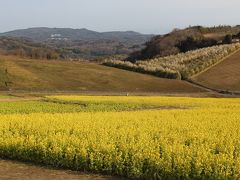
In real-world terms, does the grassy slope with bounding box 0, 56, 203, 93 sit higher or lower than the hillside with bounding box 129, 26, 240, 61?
lower

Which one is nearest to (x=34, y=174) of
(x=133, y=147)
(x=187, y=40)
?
(x=133, y=147)

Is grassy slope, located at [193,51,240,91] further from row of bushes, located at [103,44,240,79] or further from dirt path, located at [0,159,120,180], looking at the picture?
dirt path, located at [0,159,120,180]

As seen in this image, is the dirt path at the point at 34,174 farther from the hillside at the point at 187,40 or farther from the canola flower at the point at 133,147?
the hillside at the point at 187,40

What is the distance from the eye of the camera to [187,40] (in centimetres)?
14162

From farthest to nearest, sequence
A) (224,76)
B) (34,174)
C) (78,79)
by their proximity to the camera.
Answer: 1. (224,76)
2. (78,79)
3. (34,174)

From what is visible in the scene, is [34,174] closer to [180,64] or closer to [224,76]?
[224,76]

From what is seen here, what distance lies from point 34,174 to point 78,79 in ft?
196

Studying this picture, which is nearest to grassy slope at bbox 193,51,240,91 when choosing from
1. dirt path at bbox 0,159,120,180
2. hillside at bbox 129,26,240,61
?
hillside at bbox 129,26,240,61

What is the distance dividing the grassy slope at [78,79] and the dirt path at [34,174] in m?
51.0

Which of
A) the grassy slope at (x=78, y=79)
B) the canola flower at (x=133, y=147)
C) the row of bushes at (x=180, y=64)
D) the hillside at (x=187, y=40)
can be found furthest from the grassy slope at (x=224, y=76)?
the canola flower at (x=133, y=147)

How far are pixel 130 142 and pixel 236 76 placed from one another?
209 ft

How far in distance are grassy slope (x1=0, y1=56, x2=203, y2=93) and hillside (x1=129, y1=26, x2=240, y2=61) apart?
45383mm

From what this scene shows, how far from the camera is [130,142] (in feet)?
52.9

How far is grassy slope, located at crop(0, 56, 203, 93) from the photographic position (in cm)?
6938
